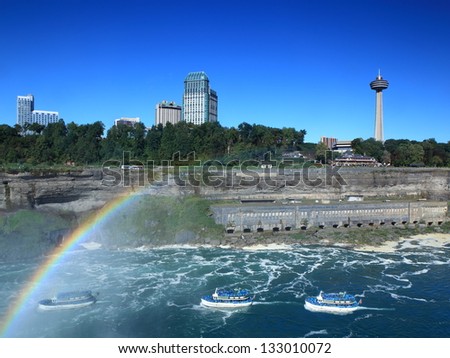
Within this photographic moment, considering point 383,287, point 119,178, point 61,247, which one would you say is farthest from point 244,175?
point 383,287

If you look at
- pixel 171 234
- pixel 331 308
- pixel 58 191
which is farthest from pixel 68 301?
pixel 58 191

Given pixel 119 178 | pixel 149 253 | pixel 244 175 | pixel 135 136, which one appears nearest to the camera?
pixel 149 253

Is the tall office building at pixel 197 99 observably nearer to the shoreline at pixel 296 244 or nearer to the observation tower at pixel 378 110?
the observation tower at pixel 378 110

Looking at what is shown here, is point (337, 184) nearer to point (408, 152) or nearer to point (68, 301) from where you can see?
point (408, 152)

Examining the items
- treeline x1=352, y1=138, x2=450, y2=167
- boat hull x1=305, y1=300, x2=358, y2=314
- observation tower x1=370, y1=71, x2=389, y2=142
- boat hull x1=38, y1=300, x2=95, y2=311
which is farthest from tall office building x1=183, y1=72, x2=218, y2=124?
boat hull x1=305, y1=300, x2=358, y2=314

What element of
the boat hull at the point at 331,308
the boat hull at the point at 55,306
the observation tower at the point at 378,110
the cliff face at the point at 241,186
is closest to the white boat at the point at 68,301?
the boat hull at the point at 55,306

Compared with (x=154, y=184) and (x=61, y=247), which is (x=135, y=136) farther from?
(x=61, y=247)

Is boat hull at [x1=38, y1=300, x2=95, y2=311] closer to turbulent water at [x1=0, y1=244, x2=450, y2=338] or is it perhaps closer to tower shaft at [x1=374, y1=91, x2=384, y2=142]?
turbulent water at [x1=0, y1=244, x2=450, y2=338]
